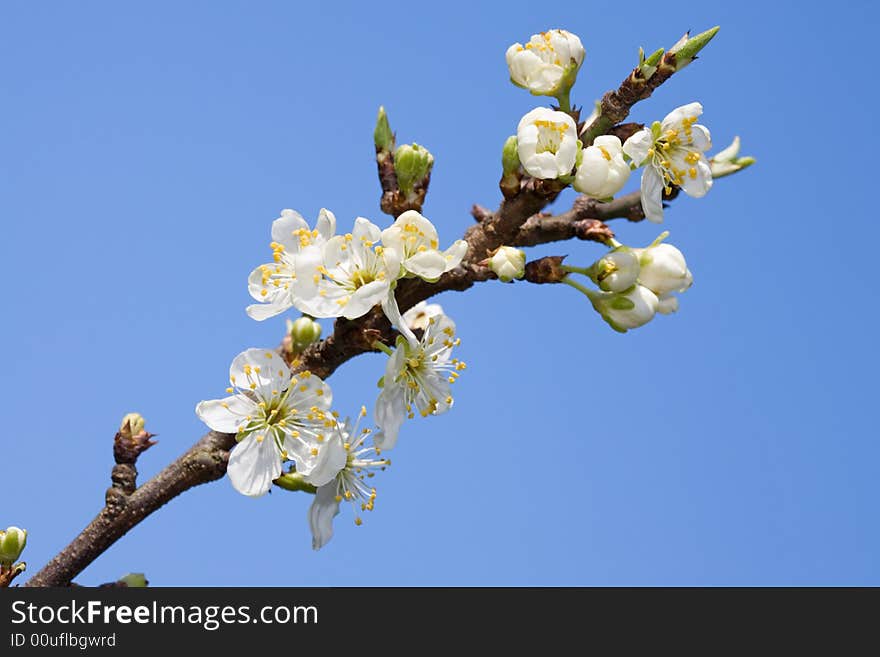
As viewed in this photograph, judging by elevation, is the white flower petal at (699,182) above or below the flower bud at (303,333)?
above

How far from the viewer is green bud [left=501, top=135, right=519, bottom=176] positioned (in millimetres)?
2643

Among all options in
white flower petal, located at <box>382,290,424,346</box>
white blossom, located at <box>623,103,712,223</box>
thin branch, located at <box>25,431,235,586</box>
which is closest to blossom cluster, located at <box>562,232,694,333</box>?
white blossom, located at <box>623,103,712,223</box>

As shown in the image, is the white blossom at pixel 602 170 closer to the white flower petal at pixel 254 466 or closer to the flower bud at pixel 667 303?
the flower bud at pixel 667 303

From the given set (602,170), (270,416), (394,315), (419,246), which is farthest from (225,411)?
(602,170)

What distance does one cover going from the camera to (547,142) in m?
2.57

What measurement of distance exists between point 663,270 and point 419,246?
616 mm

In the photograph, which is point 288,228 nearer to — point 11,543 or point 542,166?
point 542,166

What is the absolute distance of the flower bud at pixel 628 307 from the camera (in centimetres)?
262

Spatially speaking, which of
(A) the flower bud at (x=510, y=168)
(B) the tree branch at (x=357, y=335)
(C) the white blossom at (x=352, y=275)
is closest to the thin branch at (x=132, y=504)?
(B) the tree branch at (x=357, y=335)

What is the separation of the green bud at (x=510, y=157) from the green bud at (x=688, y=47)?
0.44 meters

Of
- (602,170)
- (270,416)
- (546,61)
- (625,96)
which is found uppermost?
(546,61)

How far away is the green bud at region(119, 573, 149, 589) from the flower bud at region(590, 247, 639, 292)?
160cm

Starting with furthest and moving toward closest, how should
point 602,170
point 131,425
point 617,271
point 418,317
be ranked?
1. point 418,317
2. point 131,425
3. point 617,271
4. point 602,170
